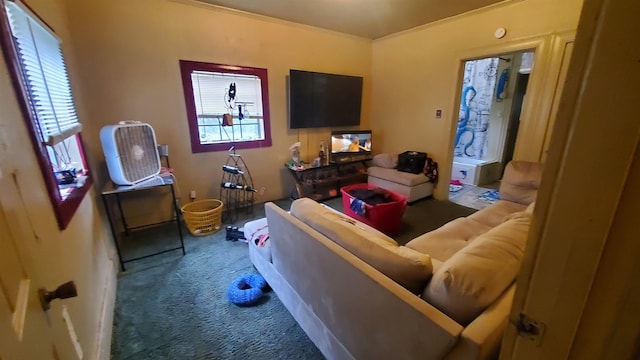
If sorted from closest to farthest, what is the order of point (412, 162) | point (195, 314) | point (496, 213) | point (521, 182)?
1. point (195, 314)
2. point (496, 213)
3. point (521, 182)
4. point (412, 162)

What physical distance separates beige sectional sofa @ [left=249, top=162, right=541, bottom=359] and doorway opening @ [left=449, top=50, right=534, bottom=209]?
11.3 ft

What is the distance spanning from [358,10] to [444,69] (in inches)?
56.1

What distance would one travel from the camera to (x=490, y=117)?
489 cm

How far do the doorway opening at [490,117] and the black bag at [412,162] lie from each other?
37.9 inches

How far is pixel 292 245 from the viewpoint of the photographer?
1.50m

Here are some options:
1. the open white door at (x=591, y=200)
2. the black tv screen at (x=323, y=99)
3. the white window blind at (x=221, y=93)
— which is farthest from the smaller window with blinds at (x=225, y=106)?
the open white door at (x=591, y=200)

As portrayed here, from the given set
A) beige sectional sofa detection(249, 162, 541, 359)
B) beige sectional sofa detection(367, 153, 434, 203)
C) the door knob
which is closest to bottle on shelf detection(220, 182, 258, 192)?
beige sectional sofa detection(249, 162, 541, 359)

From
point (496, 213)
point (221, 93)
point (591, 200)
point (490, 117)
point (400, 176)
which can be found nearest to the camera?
point (591, 200)

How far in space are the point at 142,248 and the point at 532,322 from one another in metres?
3.05

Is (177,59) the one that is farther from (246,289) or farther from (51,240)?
(246,289)

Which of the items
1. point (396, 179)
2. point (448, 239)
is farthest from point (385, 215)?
point (396, 179)

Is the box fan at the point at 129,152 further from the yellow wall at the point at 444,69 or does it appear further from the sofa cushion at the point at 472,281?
the yellow wall at the point at 444,69

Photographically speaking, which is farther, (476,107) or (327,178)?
(476,107)

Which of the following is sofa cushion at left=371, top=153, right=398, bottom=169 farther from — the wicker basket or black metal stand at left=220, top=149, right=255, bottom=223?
the wicker basket
